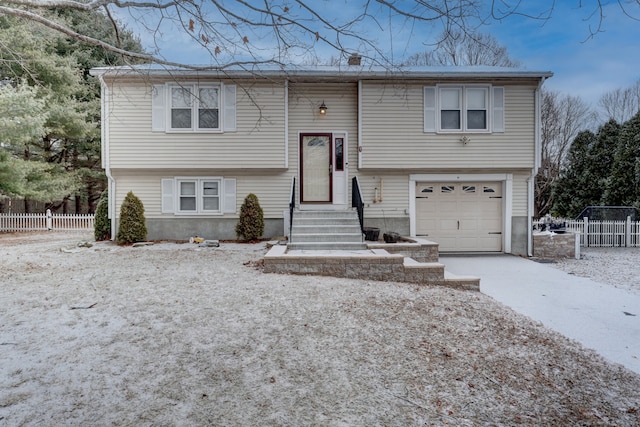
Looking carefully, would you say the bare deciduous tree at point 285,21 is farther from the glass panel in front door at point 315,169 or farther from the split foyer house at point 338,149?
the glass panel in front door at point 315,169

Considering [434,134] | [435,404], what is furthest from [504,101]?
[435,404]

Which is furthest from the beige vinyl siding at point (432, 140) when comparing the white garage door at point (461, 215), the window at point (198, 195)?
the window at point (198, 195)

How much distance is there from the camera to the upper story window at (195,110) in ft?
32.0

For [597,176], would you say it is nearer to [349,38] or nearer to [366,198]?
[366,198]

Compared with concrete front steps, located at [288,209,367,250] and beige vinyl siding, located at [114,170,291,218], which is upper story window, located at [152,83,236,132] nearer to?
beige vinyl siding, located at [114,170,291,218]

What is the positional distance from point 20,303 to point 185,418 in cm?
359

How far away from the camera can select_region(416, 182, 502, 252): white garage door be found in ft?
34.6

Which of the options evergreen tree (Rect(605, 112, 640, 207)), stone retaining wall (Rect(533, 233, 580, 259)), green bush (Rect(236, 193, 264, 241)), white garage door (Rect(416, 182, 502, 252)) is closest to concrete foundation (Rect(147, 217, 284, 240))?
green bush (Rect(236, 193, 264, 241))

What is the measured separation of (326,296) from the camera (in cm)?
489

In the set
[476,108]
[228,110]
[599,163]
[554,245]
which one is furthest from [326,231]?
[599,163]

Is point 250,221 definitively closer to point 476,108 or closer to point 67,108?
point 476,108

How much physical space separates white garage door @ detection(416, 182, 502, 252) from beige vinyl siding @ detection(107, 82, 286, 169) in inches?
176

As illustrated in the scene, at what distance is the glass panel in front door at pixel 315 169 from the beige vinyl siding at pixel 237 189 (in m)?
0.59

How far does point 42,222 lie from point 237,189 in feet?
36.3
